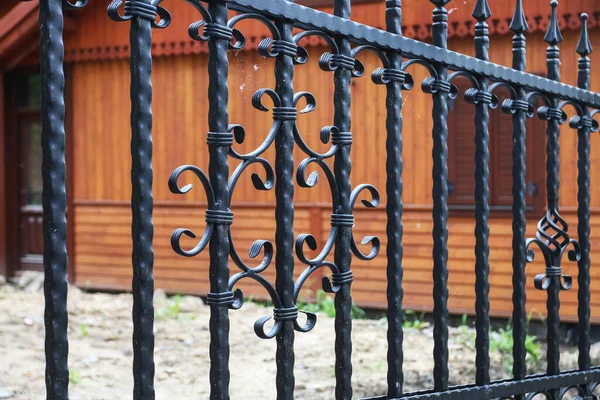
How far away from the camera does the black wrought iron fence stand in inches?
60.8

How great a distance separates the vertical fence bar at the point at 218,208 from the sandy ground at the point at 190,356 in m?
3.68

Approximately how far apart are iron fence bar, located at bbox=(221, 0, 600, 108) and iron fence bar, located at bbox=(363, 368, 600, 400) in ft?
3.17

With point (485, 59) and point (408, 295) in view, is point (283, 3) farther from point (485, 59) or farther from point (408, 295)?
point (408, 295)

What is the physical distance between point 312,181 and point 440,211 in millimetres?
522

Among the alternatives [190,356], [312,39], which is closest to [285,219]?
[190,356]

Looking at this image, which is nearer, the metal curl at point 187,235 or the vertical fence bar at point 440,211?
the metal curl at point 187,235

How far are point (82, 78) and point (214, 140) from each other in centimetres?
999

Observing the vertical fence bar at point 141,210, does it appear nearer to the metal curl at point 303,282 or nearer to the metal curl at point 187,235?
the metal curl at point 187,235

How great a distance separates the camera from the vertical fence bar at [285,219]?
1928 millimetres

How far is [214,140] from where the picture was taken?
1785 mm

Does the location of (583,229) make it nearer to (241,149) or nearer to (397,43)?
(397,43)

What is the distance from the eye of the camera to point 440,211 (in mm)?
2365

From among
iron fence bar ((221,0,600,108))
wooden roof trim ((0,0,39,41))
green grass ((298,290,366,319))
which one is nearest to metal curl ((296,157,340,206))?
iron fence bar ((221,0,600,108))

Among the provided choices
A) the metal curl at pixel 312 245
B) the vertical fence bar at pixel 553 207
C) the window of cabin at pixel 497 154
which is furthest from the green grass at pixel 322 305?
the metal curl at pixel 312 245
